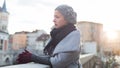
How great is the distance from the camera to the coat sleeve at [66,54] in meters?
1.79

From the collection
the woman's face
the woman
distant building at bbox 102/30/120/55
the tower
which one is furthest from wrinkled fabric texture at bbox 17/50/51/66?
distant building at bbox 102/30/120/55

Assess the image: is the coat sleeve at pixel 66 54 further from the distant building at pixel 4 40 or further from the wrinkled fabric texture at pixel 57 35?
the distant building at pixel 4 40

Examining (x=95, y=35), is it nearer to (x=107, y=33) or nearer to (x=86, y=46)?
(x=107, y=33)

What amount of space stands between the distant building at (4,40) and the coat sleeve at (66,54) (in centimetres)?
2826

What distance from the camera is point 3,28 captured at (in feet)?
151

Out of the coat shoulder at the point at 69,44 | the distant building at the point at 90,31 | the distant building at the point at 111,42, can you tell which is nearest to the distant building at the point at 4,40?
the distant building at the point at 90,31

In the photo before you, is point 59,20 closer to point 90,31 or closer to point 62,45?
point 62,45

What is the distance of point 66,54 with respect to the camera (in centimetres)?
179

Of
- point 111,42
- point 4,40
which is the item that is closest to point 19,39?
point 111,42

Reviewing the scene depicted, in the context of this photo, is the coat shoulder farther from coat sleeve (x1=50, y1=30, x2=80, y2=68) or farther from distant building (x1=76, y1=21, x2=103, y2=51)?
distant building (x1=76, y1=21, x2=103, y2=51)

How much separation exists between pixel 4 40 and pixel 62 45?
38315 millimetres

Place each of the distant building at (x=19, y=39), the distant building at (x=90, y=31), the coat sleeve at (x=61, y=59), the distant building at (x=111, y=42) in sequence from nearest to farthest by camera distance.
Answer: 1. the coat sleeve at (x=61, y=59)
2. the distant building at (x=111, y=42)
3. the distant building at (x=19, y=39)
4. the distant building at (x=90, y=31)

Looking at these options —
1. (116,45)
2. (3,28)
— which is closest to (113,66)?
(3,28)

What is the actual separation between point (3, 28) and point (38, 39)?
7.73m
